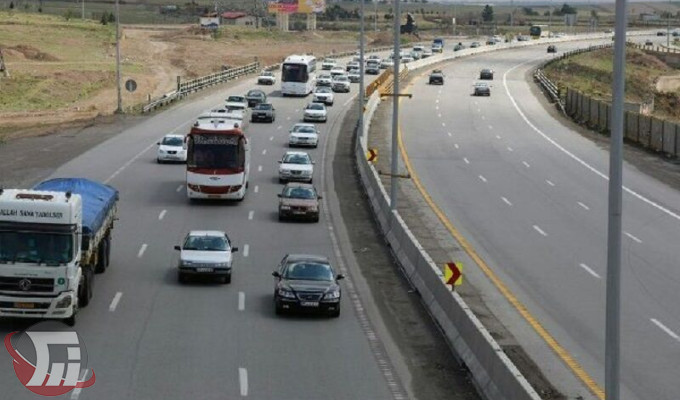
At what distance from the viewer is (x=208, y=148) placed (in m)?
49.2

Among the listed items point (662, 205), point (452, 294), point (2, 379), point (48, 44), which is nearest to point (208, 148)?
point (662, 205)

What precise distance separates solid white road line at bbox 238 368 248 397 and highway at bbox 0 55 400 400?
0.06 feet

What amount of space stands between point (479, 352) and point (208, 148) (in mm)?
25361

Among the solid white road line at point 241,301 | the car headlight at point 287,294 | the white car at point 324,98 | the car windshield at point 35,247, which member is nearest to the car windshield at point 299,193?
the solid white road line at point 241,301

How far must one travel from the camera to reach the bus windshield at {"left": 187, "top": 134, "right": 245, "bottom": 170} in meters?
49.2

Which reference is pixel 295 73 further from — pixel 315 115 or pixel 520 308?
pixel 520 308

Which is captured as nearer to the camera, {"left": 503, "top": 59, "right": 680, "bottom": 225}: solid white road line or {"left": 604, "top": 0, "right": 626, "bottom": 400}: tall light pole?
{"left": 604, "top": 0, "right": 626, "bottom": 400}: tall light pole

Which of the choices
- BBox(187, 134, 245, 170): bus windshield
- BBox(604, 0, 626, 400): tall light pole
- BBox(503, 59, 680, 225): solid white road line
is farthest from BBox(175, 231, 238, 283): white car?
BBox(503, 59, 680, 225): solid white road line

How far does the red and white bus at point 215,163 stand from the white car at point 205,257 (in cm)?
1325

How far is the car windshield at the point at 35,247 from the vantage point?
28359mm

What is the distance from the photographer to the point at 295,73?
9994cm

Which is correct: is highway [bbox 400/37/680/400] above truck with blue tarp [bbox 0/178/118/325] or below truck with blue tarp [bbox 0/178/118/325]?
below

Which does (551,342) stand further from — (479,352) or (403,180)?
(403,180)

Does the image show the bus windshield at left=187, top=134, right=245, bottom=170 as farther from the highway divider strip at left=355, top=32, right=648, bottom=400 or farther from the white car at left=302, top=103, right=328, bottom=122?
the white car at left=302, top=103, right=328, bottom=122
